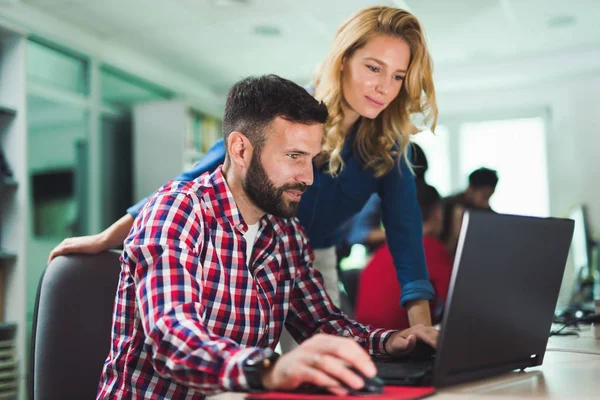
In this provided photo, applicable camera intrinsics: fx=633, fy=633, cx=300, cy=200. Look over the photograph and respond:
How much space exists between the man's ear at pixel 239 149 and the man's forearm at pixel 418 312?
590 mm

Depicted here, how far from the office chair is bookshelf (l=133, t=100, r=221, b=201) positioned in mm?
4039

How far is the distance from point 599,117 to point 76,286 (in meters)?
5.78

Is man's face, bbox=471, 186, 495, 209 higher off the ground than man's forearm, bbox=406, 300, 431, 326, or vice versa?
man's face, bbox=471, 186, 495, 209

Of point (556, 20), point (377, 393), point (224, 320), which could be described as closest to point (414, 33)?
point (224, 320)

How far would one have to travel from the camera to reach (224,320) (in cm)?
115

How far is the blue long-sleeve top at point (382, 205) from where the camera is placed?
1.60m

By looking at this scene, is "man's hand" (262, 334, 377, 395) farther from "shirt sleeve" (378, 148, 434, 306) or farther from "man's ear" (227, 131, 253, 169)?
"shirt sleeve" (378, 148, 434, 306)

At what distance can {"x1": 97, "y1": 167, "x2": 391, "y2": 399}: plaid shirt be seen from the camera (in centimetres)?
87

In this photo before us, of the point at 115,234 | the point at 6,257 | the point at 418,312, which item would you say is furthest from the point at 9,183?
the point at 418,312

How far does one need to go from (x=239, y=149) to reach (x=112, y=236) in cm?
38

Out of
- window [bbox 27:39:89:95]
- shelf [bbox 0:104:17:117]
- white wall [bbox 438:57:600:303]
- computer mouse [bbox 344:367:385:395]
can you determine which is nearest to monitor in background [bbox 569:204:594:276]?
computer mouse [bbox 344:367:385:395]

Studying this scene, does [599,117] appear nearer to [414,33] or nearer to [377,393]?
[414,33]

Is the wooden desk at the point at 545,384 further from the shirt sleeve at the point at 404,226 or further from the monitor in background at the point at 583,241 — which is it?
the monitor in background at the point at 583,241

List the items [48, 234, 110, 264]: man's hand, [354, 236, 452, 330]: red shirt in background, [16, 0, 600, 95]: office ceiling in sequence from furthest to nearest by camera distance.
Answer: [16, 0, 600, 95]: office ceiling, [354, 236, 452, 330]: red shirt in background, [48, 234, 110, 264]: man's hand
